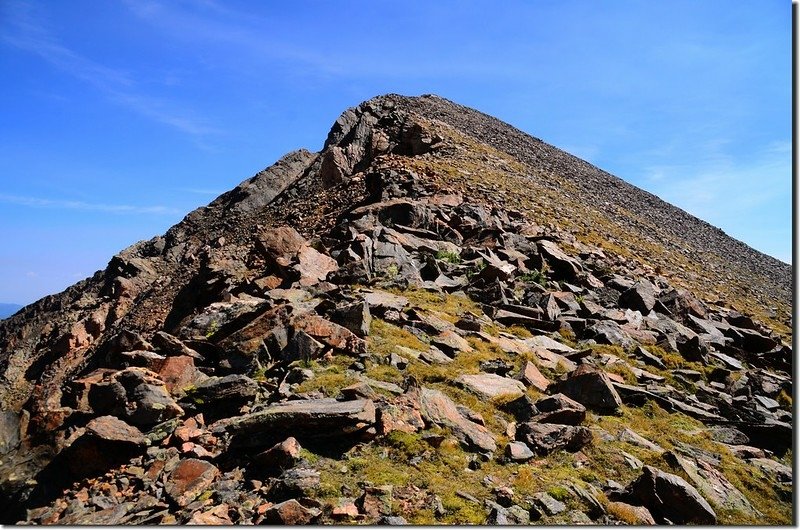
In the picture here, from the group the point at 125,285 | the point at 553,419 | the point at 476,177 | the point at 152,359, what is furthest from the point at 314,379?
the point at 125,285

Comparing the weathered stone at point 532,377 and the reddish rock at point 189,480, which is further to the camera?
the weathered stone at point 532,377

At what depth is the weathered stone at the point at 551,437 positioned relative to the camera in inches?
380

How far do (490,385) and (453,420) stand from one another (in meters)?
2.42

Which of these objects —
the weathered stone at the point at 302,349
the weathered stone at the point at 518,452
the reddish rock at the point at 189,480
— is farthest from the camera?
the weathered stone at the point at 302,349

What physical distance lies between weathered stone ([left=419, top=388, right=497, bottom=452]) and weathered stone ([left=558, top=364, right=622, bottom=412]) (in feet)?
10.6

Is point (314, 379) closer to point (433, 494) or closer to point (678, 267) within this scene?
point (433, 494)

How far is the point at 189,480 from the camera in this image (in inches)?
309

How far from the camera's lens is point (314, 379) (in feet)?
35.0

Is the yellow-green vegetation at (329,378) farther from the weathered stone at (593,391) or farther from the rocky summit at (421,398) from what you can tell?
the weathered stone at (593,391)

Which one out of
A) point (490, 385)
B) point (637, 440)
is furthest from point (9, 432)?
point (637, 440)

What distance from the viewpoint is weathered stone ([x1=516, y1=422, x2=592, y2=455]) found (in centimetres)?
966

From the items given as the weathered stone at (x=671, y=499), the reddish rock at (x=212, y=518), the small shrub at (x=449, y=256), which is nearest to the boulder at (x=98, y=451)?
the reddish rock at (x=212, y=518)

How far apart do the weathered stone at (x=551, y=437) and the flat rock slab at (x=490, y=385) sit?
1.61 m

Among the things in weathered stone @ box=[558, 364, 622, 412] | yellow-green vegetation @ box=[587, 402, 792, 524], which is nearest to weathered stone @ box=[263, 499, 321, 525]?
yellow-green vegetation @ box=[587, 402, 792, 524]
